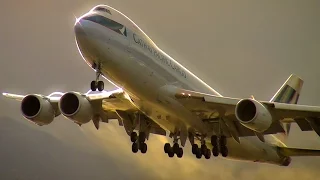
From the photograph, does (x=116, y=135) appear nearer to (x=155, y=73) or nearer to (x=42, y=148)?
(x=42, y=148)

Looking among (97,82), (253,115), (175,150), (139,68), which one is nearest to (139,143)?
(175,150)

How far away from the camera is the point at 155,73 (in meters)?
17.8

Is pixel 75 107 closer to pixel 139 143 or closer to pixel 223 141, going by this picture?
pixel 139 143

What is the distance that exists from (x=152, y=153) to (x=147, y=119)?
6.64 metres

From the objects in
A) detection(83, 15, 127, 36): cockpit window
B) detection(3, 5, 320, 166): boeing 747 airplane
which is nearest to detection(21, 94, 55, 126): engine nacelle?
detection(3, 5, 320, 166): boeing 747 airplane

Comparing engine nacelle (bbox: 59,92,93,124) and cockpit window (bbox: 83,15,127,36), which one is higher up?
cockpit window (bbox: 83,15,127,36)

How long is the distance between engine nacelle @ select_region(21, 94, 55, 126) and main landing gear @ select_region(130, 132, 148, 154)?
10.9 ft

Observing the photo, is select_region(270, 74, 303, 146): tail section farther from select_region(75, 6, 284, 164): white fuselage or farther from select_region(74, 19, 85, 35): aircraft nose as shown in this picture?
select_region(74, 19, 85, 35): aircraft nose

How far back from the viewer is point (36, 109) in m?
20.2

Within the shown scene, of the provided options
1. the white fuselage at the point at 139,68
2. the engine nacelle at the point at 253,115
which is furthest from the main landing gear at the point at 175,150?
the engine nacelle at the point at 253,115

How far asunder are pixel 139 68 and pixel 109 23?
1.72m

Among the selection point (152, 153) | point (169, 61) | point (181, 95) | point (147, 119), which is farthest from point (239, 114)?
point (152, 153)

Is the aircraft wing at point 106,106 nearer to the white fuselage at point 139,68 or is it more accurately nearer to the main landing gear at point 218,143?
the white fuselage at point 139,68

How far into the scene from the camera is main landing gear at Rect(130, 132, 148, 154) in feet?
69.0
